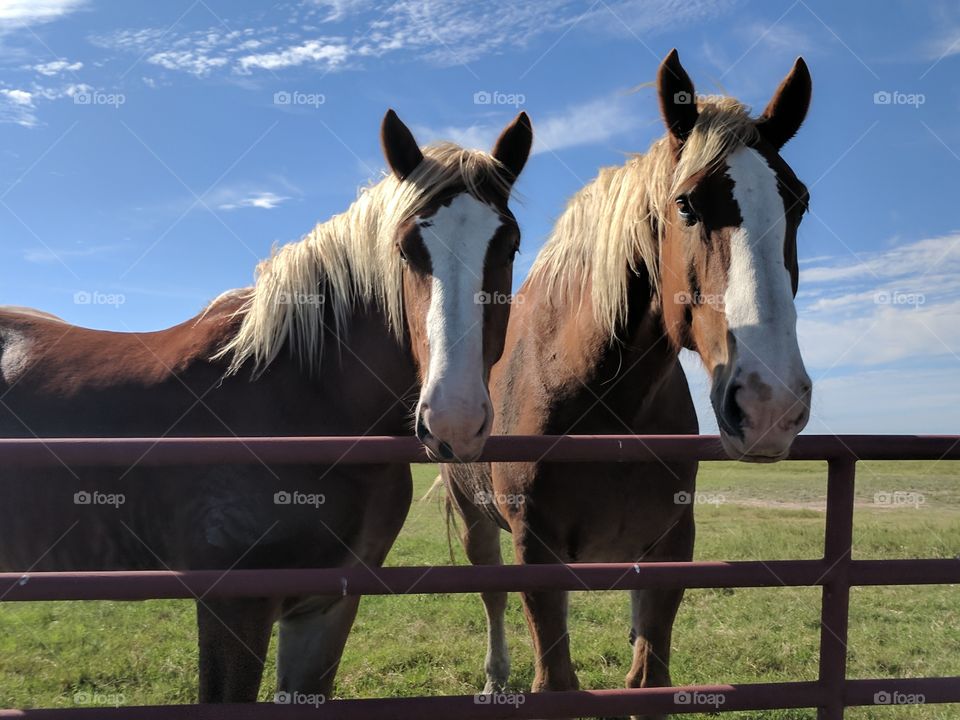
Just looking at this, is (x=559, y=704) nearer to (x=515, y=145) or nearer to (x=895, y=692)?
(x=895, y=692)

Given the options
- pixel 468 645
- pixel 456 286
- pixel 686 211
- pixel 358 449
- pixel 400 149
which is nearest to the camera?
pixel 358 449

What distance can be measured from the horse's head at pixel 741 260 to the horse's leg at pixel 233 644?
1657mm

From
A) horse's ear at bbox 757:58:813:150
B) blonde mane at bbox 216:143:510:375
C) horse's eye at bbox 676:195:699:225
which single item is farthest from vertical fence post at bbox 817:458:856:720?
blonde mane at bbox 216:143:510:375

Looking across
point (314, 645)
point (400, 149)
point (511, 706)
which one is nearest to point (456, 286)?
point (400, 149)

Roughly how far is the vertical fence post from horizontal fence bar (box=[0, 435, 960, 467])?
9cm

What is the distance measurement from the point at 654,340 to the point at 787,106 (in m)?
1.04

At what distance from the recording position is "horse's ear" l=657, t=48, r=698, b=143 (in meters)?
2.71

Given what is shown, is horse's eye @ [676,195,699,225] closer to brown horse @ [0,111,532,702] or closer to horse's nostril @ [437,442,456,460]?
brown horse @ [0,111,532,702]

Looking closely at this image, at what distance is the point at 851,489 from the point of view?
2158 mm

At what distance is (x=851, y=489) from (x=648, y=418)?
1.08 metres

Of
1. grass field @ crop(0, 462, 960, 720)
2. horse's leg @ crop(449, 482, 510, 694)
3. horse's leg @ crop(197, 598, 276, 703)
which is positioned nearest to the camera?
horse's leg @ crop(197, 598, 276, 703)

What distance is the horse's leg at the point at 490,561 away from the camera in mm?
4727

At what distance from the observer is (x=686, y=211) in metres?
2.48

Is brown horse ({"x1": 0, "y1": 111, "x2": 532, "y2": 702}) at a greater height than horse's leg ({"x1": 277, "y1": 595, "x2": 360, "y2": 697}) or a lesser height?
greater
